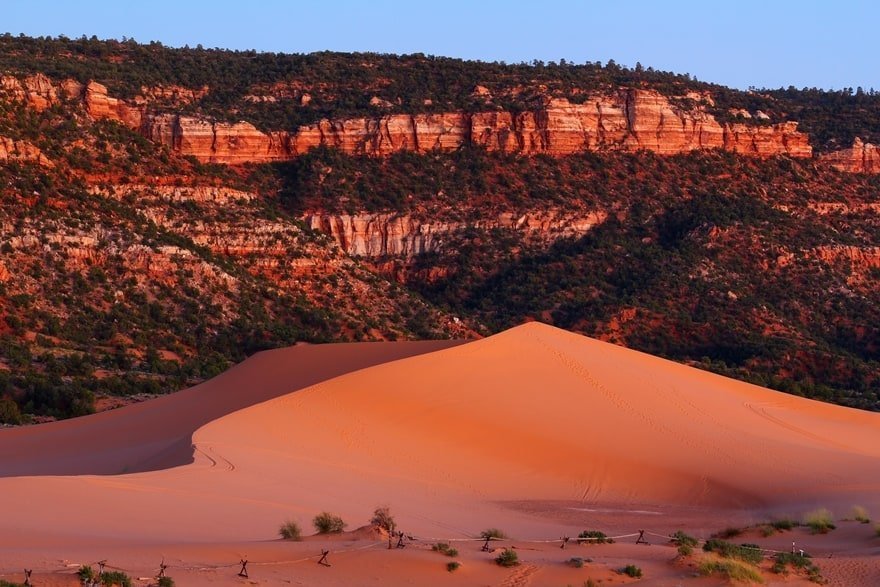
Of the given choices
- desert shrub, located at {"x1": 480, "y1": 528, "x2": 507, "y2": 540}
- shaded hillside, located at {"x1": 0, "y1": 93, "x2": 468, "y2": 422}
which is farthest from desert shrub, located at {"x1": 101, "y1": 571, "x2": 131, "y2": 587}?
shaded hillside, located at {"x1": 0, "y1": 93, "x2": 468, "y2": 422}

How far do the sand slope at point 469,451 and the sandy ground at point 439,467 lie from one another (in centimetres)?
6

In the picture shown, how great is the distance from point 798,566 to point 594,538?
299cm

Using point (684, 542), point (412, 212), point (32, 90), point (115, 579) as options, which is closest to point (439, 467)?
point (684, 542)

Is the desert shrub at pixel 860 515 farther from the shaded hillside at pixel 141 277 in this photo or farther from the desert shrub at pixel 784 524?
the shaded hillside at pixel 141 277

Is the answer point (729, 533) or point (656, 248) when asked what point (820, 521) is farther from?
point (656, 248)

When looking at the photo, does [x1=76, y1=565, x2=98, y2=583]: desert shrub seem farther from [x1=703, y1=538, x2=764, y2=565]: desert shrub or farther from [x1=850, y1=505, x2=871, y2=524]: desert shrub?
[x1=850, y1=505, x2=871, y2=524]: desert shrub

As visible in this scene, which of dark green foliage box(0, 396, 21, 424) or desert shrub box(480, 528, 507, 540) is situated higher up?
desert shrub box(480, 528, 507, 540)

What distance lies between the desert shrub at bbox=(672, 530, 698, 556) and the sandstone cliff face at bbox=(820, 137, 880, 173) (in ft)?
179

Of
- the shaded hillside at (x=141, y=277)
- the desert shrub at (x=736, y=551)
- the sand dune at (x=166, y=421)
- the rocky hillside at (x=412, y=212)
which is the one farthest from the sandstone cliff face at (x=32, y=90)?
the desert shrub at (x=736, y=551)

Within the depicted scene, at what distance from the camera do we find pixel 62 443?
28.5m

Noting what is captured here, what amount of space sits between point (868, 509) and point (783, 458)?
182 inches

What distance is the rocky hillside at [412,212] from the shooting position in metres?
47.8

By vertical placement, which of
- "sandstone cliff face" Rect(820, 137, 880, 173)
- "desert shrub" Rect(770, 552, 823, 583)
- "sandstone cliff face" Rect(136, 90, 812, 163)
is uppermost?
"sandstone cliff face" Rect(136, 90, 812, 163)

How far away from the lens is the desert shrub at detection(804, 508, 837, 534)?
64.3ft
